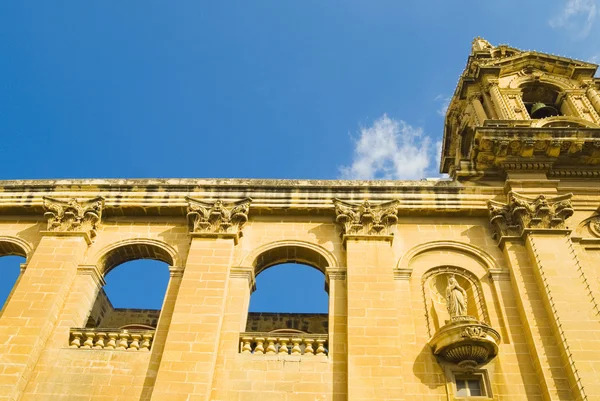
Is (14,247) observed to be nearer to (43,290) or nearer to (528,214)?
(43,290)

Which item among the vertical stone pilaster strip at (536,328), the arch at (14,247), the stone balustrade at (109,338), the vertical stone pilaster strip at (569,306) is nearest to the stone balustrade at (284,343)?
the stone balustrade at (109,338)

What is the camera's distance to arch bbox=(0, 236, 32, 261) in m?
15.4

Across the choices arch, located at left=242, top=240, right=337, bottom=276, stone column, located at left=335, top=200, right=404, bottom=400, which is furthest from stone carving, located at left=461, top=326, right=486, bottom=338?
arch, located at left=242, top=240, right=337, bottom=276

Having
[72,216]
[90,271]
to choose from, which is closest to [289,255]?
[90,271]

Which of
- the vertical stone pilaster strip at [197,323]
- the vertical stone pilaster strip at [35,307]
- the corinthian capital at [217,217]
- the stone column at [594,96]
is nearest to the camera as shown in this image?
the vertical stone pilaster strip at [197,323]

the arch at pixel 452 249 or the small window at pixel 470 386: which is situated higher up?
the arch at pixel 452 249

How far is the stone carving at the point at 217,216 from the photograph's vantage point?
15.1 m

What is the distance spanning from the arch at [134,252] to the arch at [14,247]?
2.13 meters

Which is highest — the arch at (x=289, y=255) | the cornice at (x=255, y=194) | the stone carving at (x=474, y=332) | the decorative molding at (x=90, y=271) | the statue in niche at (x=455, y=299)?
the cornice at (x=255, y=194)

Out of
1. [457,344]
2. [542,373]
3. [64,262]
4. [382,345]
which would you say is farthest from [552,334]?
[64,262]

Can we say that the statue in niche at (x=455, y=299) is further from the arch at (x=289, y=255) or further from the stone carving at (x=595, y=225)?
the stone carving at (x=595, y=225)

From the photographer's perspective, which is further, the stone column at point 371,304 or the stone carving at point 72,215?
the stone carving at point 72,215

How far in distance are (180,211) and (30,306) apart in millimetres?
Answer: 4637

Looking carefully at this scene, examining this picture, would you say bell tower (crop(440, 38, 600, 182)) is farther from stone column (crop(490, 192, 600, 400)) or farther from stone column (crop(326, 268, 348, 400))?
stone column (crop(326, 268, 348, 400))
